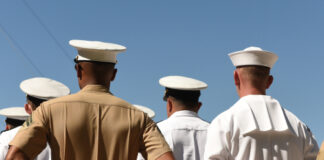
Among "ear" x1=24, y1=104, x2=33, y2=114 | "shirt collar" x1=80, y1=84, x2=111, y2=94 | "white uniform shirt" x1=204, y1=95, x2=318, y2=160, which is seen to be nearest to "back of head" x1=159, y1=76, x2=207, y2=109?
"ear" x1=24, y1=104, x2=33, y2=114

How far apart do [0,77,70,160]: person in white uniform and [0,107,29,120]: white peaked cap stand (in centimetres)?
101

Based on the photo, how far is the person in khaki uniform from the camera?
4516mm

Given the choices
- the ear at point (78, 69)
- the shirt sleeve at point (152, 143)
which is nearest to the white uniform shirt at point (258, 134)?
the shirt sleeve at point (152, 143)

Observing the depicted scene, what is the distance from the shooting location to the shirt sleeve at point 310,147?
5617mm

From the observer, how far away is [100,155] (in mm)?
4625

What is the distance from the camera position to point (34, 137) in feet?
14.6

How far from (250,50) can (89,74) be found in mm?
1857

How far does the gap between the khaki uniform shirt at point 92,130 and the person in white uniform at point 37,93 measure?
224 cm

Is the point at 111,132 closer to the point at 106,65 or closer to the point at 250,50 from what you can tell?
the point at 106,65

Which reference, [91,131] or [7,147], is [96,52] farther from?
[7,147]

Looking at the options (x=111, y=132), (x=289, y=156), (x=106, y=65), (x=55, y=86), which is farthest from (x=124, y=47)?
(x=55, y=86)

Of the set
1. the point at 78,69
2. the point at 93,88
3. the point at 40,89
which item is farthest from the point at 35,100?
the point at 93,88

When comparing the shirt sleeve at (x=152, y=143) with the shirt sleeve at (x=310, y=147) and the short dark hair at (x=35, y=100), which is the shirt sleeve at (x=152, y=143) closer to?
the shirt sleeve at (x=310, y=147)

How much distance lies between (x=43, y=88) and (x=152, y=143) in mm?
3279
